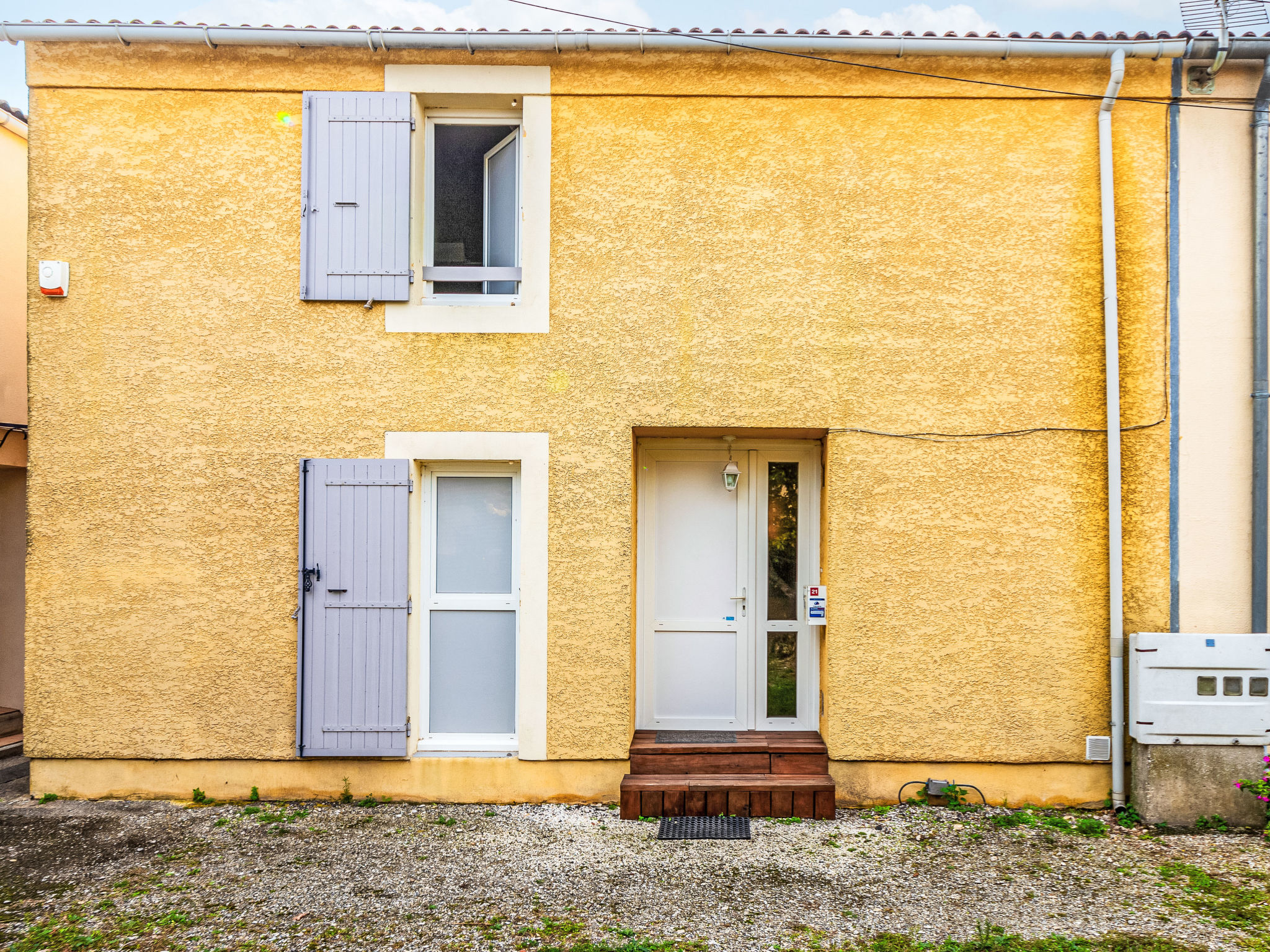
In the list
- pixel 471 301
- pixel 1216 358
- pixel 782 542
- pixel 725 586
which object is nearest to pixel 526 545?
pixel 725 586

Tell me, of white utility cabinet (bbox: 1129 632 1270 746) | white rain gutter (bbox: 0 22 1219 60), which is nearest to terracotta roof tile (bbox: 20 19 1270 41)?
white rain gutter (bbox: 0 22 1219 60)

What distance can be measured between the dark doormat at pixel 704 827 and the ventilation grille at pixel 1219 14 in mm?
6227

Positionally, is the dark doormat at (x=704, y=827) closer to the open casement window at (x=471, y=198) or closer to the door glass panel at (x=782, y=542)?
the door glass panel at (x=782, y=542)

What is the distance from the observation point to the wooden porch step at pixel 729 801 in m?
5.00

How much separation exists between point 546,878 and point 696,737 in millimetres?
1666

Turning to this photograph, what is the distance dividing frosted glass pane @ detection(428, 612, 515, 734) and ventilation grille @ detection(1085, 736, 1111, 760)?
4.01 meters

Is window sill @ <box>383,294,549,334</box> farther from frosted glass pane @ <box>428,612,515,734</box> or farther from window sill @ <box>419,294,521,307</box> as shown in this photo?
frosted glass pane @ <box>428,612,515,734</box>

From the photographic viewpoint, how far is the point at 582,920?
12.4 ft

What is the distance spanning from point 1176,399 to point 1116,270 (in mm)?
987

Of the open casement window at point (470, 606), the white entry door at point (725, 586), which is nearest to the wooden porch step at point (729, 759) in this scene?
the white entry door at point (725, 586)

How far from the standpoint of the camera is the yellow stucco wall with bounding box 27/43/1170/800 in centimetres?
516

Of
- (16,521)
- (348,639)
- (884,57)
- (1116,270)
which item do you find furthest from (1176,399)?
(16,521)

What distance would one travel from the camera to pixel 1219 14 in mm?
5031

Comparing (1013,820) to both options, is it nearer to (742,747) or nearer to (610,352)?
(742,747)
